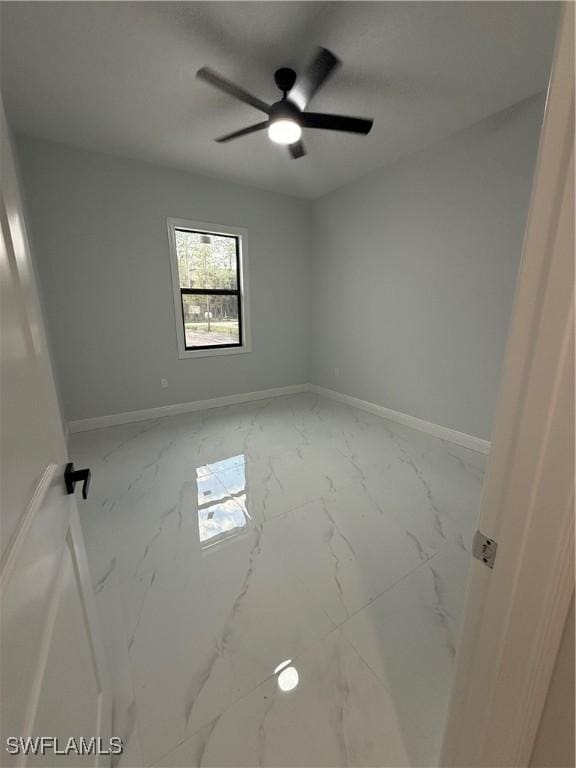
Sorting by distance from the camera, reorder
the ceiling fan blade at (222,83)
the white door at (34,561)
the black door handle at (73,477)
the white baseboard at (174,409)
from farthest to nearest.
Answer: the white baseboard at (174,409) < the ceiling fan blade at (222,83) < the black door handle at (73,477) < the white door at (34,561)

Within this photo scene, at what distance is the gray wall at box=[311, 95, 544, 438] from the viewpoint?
2.55 meters

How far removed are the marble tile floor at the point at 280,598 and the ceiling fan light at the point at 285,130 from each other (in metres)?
2.44

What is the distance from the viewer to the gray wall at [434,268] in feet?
8.38

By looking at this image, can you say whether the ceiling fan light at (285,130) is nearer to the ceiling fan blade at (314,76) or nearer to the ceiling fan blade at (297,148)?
the ceiling fan blade at (314,76)

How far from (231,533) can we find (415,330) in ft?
8.89

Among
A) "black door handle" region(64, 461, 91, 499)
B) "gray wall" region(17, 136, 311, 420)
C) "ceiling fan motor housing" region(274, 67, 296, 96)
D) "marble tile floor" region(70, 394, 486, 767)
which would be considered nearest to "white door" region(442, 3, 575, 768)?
"marble tile floor" region(70, 394, 486, 767)

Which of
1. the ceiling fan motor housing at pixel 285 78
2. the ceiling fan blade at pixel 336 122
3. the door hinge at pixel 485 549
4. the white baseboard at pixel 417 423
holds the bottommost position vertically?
the white baseboard at pixel 417 423

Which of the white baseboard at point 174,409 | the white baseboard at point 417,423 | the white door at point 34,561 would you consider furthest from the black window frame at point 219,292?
the white door at point 34,561

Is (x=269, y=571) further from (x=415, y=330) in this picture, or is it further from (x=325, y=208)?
(x=325, y=208)

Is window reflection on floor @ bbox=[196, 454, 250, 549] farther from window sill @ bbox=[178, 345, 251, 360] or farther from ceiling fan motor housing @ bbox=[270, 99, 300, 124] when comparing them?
ceiling fan motor housing @ bbox=[270, 99, 300, 124]

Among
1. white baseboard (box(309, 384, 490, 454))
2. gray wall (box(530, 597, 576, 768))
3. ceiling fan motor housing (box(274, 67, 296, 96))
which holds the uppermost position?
ceiling fan motor housing (box(274, 67, 296, 96))

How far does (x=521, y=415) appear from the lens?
1.62 ft

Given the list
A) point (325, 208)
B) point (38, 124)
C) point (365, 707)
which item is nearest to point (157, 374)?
point (38, 124)

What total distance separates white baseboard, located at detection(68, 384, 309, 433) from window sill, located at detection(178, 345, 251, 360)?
59 centimetres
